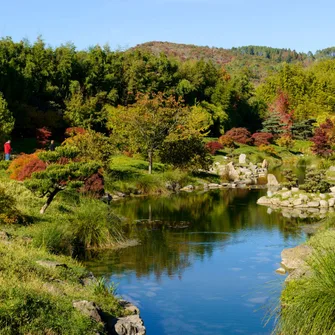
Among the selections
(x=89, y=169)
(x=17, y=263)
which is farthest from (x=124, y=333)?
(x=89, y=169)

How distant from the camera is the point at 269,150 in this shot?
48281mm

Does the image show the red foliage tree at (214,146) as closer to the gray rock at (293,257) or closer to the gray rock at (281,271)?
the gray rock at (293,257)

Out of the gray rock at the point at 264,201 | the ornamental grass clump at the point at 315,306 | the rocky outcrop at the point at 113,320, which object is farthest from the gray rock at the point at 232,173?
the ornamental grass clump at the point at 315,306

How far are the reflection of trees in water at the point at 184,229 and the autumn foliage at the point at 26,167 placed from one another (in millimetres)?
3839

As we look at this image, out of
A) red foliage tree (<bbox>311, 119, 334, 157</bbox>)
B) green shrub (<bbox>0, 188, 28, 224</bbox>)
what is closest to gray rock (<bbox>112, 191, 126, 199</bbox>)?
green shrub (<bbox>0, 188, 28, 224</bbox>)

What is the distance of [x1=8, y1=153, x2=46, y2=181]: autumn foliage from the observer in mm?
21109

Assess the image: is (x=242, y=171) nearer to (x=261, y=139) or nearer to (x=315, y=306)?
(x=261, y=139)

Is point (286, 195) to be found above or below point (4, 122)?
below

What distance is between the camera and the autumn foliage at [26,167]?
21109mm

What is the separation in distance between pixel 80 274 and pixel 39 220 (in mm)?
4534

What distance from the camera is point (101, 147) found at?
1077 inches

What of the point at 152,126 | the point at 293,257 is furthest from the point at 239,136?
the point at 293,257

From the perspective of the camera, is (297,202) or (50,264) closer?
(50,264)

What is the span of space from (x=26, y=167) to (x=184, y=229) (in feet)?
23.0
